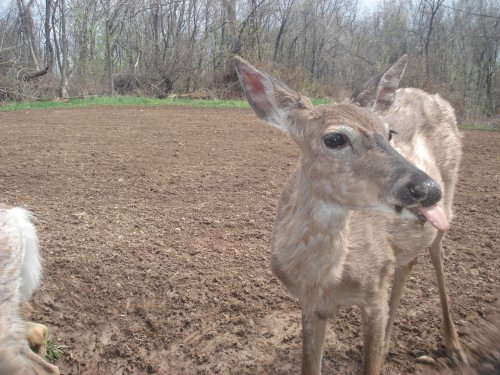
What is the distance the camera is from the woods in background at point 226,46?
2491 centimetres

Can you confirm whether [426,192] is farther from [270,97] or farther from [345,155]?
[270,97]

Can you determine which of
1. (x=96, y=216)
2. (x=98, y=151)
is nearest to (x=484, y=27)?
(x=98, y=151)

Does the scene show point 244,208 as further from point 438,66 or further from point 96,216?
point 438,66

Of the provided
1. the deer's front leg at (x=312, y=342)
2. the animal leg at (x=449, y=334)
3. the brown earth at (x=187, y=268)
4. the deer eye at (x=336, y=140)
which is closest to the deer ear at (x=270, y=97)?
the deer eye at (x=336, y=140)

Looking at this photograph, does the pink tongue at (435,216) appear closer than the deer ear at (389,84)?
Yes

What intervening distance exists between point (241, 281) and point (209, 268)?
0.40 metres

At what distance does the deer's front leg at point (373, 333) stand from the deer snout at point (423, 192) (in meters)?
0.99

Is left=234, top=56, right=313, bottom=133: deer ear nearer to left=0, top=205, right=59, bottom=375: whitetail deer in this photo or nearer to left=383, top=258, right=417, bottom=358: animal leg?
left=383, top=258, right=417, bottom=358: animal leg

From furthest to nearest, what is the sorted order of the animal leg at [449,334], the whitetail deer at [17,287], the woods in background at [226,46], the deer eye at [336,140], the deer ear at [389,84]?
the woods in background at [226,46]
the animal leg at [449,334]
the deer ear at [389,84]
the deer eye at [336,140]
the whitetail deer at [17,287]

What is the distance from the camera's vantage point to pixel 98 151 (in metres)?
8.50

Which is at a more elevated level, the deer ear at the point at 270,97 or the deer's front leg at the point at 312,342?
the deer ear at the point at 270,97

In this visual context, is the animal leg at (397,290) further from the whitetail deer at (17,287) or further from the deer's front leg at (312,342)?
the whitetail deer at (17,287)

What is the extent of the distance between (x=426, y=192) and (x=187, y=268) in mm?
2857

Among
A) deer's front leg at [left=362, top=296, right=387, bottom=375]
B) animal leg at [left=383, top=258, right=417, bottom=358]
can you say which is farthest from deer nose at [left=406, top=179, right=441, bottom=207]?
animal leg at [left=383, top=258, right=417, bottom=358]
